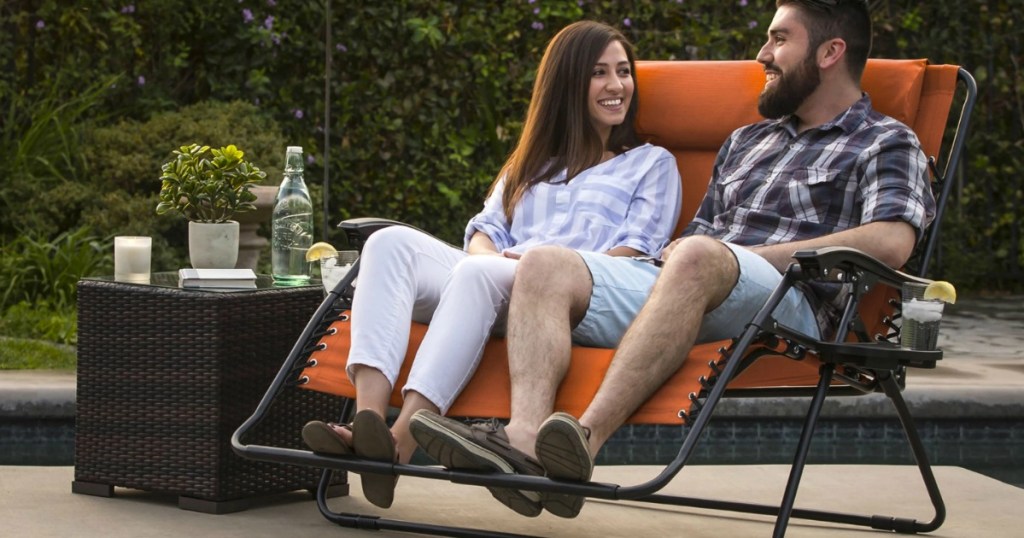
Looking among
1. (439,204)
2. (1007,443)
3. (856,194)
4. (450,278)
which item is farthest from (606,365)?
(439,204)

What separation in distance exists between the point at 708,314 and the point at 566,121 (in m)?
0.86

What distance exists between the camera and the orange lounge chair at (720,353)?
277 cm

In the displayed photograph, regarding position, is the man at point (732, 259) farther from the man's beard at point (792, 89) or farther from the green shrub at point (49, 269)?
the green shrub at point (49, 269)

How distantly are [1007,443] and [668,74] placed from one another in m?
1.64

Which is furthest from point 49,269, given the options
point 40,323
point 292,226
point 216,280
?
point 216,280

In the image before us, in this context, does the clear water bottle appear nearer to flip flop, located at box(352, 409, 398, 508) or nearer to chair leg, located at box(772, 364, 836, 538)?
flip flop, located at box(352, 409, 398, 508)

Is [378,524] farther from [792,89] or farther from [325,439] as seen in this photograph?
[792,89]

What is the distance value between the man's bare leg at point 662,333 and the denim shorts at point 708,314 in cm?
7

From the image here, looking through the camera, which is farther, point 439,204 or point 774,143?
point 439,204

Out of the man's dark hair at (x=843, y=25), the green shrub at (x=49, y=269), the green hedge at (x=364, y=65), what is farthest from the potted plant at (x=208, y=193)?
the green hedge at (x=364, y=65)

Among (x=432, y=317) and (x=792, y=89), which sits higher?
(x=792, y=89)

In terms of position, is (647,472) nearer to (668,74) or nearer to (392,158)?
(668,74)

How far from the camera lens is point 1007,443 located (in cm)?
452

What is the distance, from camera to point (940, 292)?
2.96 m
